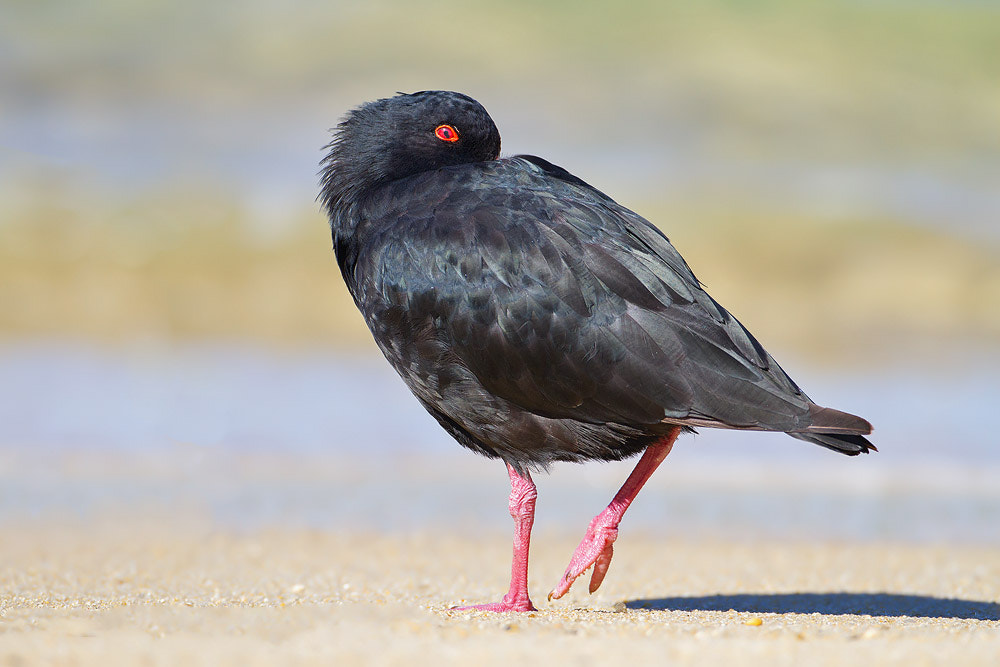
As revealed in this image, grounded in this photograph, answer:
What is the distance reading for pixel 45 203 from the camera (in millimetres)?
23047

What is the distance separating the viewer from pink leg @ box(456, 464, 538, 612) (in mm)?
5453

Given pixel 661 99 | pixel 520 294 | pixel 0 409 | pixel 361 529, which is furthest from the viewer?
pixel 661 99

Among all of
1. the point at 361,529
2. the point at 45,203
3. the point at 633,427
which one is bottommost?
the point at 361,529

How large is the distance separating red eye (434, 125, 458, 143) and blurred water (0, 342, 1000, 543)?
3.81m

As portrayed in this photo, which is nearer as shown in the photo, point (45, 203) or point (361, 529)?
point (361, 529)

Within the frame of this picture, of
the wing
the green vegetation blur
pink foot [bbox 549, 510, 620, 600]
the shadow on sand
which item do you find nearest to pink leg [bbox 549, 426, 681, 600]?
pink foot [bbox 549, 510, 620, 600]

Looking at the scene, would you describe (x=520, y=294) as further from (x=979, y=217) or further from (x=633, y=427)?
(x=979, y=217)

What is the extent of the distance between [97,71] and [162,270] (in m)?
11.4

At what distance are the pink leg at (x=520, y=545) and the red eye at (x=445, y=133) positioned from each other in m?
1.90

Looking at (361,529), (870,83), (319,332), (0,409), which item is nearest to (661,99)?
(870,83)

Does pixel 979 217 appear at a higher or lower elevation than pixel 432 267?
higher

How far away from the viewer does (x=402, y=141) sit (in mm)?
6207

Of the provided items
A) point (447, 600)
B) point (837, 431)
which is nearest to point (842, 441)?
point (837, 431)

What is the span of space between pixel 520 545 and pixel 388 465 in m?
5.86
